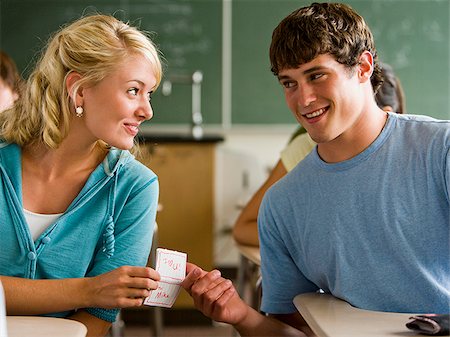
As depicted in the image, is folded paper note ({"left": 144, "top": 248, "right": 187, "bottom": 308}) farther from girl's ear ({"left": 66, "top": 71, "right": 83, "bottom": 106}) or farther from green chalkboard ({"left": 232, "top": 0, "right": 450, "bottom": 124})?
green chalkboard ({"left": 232, "top": 0, "right": 450, "bottom": 124})

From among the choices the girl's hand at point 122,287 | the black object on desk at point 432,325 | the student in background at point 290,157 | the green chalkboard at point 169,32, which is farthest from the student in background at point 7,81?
the black object on desk at point 432,325

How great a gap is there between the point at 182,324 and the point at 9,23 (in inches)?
91.2

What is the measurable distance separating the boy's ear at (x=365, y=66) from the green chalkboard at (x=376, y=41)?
3.63m

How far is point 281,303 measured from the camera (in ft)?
6.53

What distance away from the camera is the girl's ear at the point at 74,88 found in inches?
80.0

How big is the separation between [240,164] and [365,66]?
12.2 ft

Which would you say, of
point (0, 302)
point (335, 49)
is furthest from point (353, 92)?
point (0, 302)

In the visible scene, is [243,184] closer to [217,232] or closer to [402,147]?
[217,232]

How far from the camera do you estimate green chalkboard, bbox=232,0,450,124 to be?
5.59 m

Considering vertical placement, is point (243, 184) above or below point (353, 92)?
below

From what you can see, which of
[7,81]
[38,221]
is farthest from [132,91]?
[7,81]

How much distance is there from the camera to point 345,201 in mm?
1794

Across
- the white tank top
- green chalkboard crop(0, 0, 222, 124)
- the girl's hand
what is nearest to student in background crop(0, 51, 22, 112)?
the white tank top

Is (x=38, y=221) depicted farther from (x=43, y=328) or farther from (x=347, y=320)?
(x=347, y=320)
